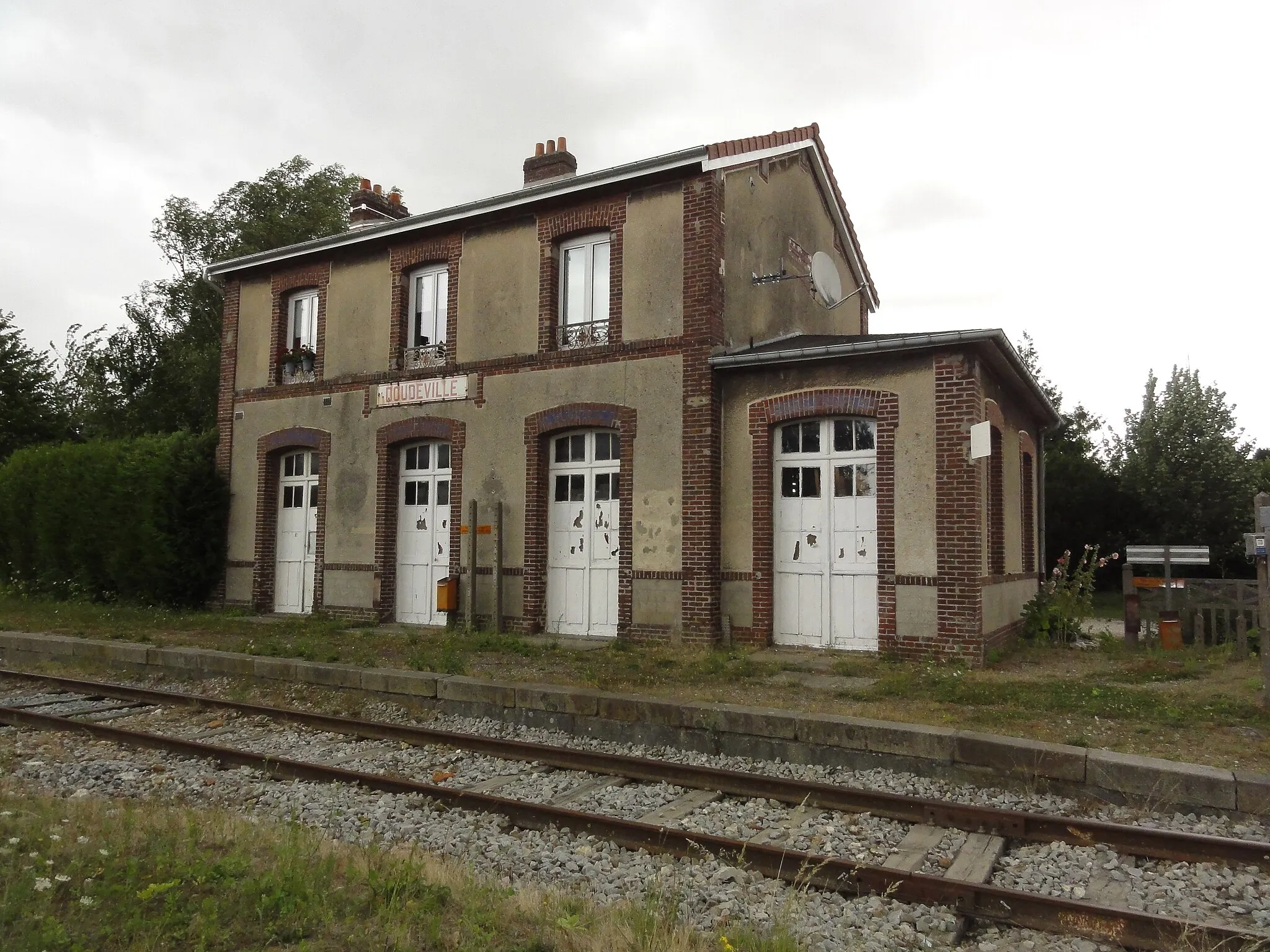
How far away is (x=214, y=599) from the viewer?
1628 cm

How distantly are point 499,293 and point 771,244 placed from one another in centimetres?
412

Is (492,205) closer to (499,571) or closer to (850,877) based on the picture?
(499,571)

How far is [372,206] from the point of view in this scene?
56.2 feet

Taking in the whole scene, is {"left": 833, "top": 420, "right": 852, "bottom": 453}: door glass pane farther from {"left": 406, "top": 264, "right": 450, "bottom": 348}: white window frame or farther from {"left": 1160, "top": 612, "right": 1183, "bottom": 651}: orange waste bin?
{"left": 406, "top": 264, "right": 450, "bottom": 348}: white window frame

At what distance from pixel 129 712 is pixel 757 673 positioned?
638cm

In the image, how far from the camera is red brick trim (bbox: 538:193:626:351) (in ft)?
40.9

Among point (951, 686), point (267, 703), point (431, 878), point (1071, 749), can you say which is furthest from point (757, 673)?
point (431, 878)

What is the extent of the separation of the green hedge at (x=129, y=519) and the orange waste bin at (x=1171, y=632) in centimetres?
1494

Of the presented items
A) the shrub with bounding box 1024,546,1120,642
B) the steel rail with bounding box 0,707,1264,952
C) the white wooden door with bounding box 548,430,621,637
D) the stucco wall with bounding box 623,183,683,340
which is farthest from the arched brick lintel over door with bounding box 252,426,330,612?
the shrub with bounding box 1024,546,1120,642

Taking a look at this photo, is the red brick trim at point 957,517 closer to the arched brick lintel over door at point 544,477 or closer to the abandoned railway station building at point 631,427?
the abandoned railway station building at point 631,427

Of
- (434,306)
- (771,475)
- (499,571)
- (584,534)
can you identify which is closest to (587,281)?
(434,306)

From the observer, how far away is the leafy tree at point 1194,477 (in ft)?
70.0

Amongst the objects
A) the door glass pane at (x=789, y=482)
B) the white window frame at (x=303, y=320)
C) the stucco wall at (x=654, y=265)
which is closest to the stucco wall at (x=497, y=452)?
the stucco wall at (x=654, y=265)

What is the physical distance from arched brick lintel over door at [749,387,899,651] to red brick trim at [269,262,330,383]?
8014 millimetres
